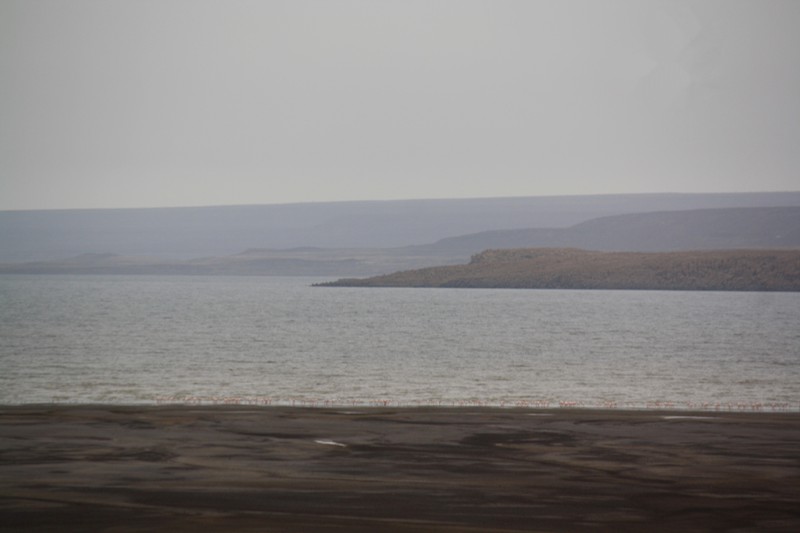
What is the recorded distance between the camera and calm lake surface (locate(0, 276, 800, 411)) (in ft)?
119

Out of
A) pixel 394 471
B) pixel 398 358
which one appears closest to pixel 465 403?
pixel 394 471

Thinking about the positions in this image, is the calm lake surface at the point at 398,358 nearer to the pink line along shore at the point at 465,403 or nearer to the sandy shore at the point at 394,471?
the pink line along shore at the point at 465,403

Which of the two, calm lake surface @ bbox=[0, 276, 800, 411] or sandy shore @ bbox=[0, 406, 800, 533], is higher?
sandy shore @ bbox=[0, 406, 800, 533]

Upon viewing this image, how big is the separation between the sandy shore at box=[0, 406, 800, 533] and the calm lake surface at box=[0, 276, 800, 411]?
738 cm

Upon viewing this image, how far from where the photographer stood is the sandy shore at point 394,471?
15.4m

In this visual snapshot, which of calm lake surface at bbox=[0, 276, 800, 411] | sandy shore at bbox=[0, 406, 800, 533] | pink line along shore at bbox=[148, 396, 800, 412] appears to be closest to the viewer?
sandy shore at bbox=[0, 406, 800, 533]

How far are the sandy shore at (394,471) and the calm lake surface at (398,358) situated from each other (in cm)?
738

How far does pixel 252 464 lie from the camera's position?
19328mm

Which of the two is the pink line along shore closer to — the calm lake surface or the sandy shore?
the calm lake surface

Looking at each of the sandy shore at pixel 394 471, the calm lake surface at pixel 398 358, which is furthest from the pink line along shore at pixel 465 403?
the sandy shore at pixel 394 471

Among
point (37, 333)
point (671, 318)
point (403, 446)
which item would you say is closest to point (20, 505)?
point (403, 446)

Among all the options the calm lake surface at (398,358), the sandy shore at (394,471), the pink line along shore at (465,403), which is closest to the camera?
the sandy shore at (394,471)

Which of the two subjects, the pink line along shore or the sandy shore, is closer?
the sandy shore

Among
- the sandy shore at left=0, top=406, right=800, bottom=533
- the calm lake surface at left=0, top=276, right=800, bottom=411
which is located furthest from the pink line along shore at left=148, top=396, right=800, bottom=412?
the sandy shore at left=0, top=406, right=800, bottom=533
